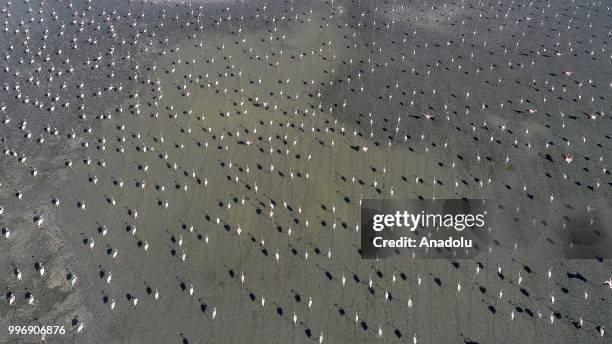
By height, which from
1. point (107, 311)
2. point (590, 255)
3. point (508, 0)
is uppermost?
point (508, 0)

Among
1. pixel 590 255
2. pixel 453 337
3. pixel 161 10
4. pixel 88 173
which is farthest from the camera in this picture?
pixel 161 10

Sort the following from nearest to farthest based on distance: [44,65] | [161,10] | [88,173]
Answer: [88,173], [44,65], [161,10]

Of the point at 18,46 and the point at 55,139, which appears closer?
the point at 55,139

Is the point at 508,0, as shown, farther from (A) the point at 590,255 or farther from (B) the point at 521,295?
(B) the point at 521,295

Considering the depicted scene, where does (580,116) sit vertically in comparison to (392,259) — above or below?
above

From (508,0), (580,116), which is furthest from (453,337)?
(508,0)

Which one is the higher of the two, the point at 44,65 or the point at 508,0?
the point at 508,0

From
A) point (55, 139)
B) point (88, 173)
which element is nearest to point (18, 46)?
point (55, 139)

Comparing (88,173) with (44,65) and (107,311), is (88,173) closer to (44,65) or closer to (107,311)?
(107,311)

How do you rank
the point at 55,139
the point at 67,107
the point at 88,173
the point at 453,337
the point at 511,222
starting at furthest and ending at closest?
the point at 67,107
the point at 55,139
the point at 88,173
the point at 511,222
the point at 453,337
